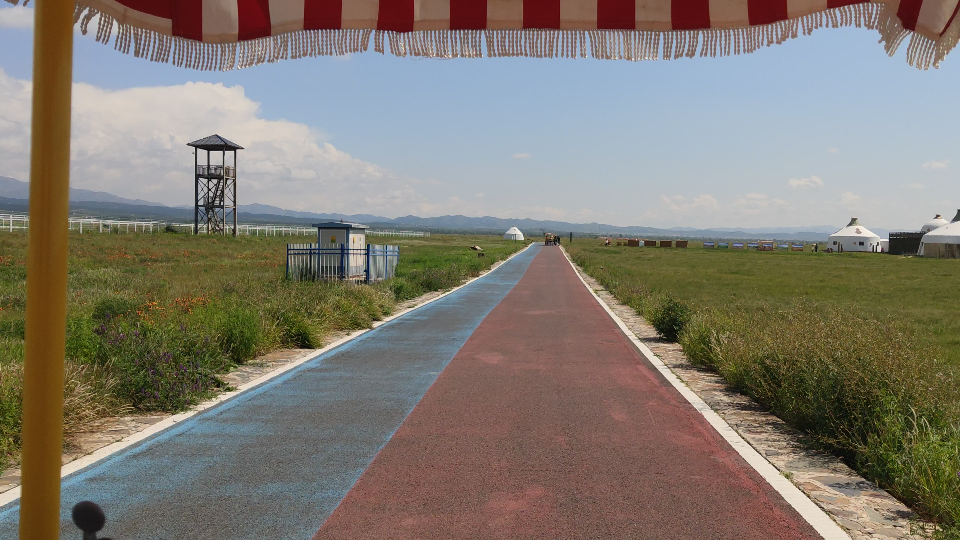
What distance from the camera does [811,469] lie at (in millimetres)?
6438

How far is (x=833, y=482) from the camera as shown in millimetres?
6086

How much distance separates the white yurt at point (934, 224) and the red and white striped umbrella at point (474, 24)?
107m

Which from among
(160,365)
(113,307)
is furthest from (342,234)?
(160,365)

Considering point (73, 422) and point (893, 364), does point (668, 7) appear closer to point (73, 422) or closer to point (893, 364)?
point (893, 364)

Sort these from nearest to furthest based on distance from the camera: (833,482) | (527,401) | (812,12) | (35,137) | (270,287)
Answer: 1. (35,137)
2. (812,12)
3. (833,482)
4. (527,401)
5. (270,287)

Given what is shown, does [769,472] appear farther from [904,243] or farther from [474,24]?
[904,243]

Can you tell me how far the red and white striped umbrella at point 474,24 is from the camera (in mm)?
2521

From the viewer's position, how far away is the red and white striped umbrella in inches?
99.3

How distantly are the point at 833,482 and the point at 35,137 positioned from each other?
6.33 meters

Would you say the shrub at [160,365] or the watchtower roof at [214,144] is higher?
the watchtower roof at [214,144]

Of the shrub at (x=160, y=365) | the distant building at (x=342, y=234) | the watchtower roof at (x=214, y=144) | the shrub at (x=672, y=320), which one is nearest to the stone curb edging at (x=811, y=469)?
the shrub at (x=672, y=320)

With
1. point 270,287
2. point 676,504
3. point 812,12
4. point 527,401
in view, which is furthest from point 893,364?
point 270,287

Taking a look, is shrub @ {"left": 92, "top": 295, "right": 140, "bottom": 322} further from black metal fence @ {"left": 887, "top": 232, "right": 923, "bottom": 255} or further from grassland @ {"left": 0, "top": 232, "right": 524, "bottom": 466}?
black metal fence @ {"left": 887, "top": 232, "right": 923, "bottom": 255}

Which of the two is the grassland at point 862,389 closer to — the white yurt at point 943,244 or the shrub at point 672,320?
the shrub at point 672,320
